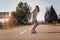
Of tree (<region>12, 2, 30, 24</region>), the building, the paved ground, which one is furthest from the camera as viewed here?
tree (<region>12, 2, 30, 24</region>)

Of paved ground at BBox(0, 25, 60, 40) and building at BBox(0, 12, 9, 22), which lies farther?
building at BBox(0, 12, 9, 22)

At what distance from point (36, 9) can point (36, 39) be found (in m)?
4.09

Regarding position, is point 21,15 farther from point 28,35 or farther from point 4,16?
point 28,35

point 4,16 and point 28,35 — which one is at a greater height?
point 4,16

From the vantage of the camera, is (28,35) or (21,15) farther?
(21,15)

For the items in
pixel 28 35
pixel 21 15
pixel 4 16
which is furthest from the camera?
pixel 21 15

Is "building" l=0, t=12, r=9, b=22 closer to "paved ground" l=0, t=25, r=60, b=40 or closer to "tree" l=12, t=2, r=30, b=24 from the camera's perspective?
"tree" l=12, t=2, r=30, b=24

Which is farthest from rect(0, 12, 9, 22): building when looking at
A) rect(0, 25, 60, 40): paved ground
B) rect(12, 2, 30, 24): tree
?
rect(0, 25, 60, 40): paved ground

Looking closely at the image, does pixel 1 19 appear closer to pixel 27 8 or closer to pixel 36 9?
pixel 36 9

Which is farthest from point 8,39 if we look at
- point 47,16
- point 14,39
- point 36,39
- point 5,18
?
point 47,16

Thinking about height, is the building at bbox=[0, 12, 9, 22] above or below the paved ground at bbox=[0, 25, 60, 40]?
above

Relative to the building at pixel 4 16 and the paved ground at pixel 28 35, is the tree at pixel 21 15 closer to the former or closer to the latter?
the building at pixel 4 16

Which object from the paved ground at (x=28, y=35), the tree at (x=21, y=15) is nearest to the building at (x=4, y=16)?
the tree at (x=21, y=15)

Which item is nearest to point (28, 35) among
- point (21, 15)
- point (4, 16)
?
point (4, 16)
